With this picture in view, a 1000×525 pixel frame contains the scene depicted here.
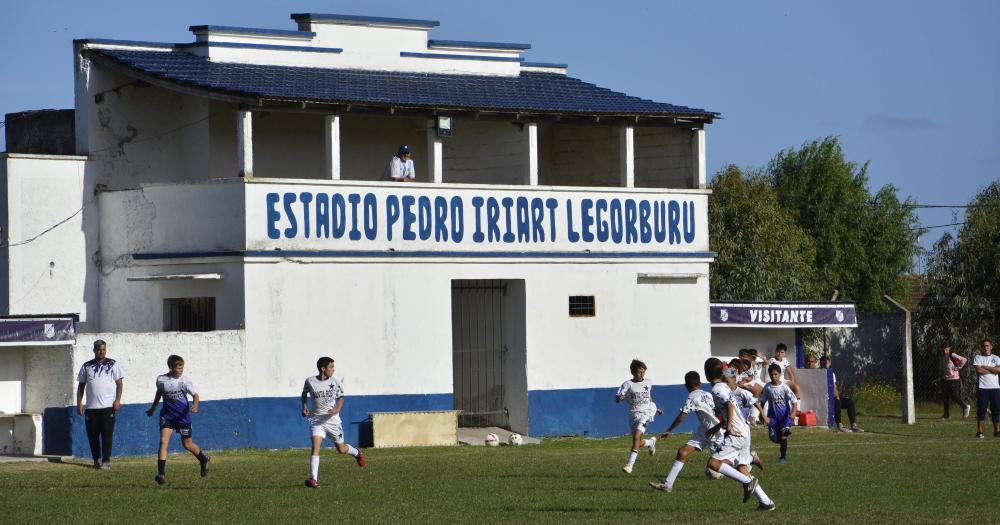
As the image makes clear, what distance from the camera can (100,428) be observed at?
23.9 metres

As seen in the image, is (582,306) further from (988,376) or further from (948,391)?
(948,391)

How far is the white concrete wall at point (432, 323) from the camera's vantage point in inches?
1111

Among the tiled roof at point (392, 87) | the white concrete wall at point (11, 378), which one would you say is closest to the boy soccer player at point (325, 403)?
the white concrete wall at point (11, 378)

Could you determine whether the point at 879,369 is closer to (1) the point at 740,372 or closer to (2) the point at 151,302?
(1) the point at 740,372

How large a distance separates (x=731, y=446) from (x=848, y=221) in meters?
46.6

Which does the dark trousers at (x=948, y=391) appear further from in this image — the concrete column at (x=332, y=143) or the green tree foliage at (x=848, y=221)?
the green tree foliage at (x=848, y=221)

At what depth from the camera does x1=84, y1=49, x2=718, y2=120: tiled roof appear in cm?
2898

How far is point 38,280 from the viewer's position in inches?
1160

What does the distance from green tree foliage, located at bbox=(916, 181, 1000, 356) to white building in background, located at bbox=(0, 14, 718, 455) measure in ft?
33.5

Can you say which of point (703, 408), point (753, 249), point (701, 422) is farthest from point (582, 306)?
point (753, 249)

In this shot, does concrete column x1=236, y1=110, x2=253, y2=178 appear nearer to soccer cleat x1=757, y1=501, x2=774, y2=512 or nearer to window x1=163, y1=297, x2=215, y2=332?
window x1=163, y1=297, x2=215, y2=332

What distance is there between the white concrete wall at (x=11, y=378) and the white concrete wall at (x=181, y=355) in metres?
1.17

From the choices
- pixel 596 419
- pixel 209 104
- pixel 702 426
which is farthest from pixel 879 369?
pixel 702 426

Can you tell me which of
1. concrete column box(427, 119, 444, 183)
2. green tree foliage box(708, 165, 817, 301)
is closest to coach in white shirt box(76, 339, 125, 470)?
concrete column box(427, 119, 444, 183)
